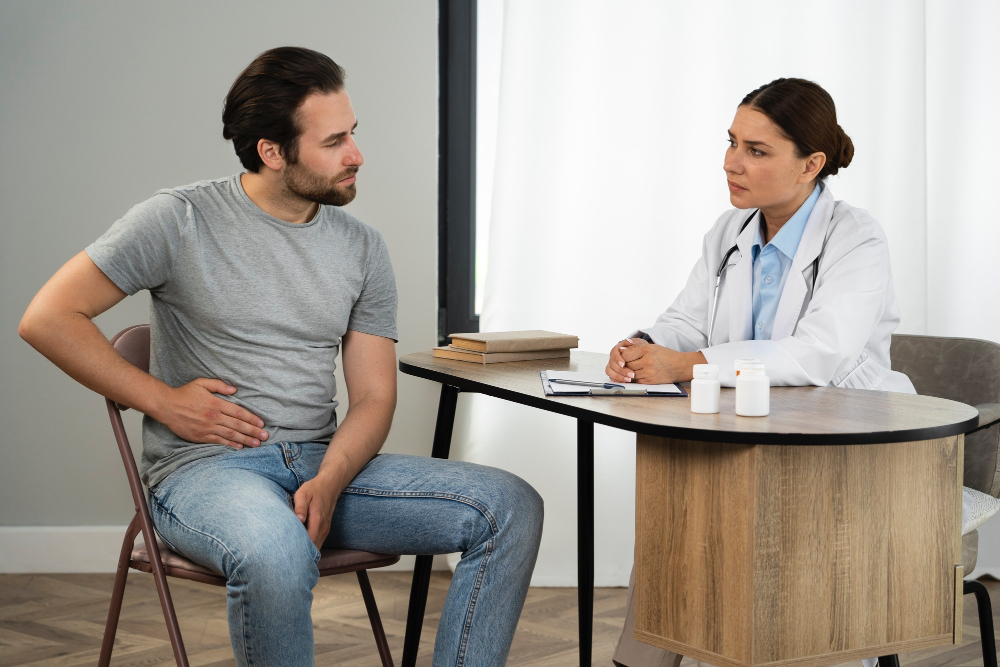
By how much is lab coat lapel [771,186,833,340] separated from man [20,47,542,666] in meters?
0.61

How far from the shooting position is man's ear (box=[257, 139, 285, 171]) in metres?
1.78

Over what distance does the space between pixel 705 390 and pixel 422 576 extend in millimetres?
990

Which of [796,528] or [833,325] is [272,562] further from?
[833,325]

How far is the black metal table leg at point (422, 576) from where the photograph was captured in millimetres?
2121

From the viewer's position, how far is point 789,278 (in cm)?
188

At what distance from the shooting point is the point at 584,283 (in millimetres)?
3008

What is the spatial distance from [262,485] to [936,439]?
1054mm

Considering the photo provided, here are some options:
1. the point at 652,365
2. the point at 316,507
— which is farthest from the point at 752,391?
the point at 316,507

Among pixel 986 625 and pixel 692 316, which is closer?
pixel 986 625

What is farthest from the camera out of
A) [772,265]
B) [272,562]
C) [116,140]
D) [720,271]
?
[116,140]

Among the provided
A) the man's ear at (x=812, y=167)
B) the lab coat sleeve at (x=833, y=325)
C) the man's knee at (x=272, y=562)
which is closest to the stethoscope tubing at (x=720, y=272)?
the man's ear at (x=812, y=167)

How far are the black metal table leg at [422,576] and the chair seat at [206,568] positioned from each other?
0.45m

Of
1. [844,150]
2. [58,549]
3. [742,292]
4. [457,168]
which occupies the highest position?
[457,168]

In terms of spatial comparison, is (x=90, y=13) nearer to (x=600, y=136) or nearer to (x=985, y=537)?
(x=600, y=136)
